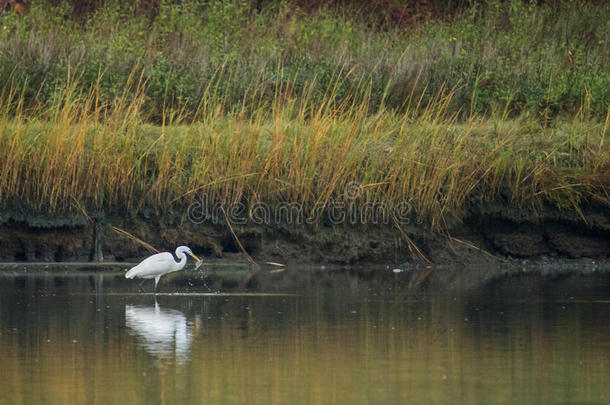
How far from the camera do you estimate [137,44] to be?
63.0ft

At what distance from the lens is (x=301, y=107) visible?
664 inches

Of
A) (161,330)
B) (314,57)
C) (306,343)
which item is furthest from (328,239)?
(306,343)

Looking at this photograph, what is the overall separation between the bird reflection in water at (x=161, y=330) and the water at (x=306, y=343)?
0.05 feet

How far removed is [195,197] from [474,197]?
11.6 feet

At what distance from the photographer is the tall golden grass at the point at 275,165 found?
14180mm

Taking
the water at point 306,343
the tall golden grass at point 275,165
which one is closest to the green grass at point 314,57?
the tall golden grass at point 275,165

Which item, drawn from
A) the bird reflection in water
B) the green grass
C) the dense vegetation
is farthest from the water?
the green grass

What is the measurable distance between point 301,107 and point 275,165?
2.63m

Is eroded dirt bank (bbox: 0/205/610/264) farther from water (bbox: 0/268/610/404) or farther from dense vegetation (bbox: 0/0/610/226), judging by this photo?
water (bbox: 0/268/610/404)

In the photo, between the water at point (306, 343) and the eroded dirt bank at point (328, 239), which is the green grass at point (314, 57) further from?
the water at point (306, 343)

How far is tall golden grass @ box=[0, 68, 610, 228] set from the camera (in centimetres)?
1418

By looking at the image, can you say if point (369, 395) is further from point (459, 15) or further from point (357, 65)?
point (459, 15)

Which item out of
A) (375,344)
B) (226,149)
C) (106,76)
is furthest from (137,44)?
(375,344)

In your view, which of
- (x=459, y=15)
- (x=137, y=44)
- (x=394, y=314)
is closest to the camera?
(x=394, y=314)
